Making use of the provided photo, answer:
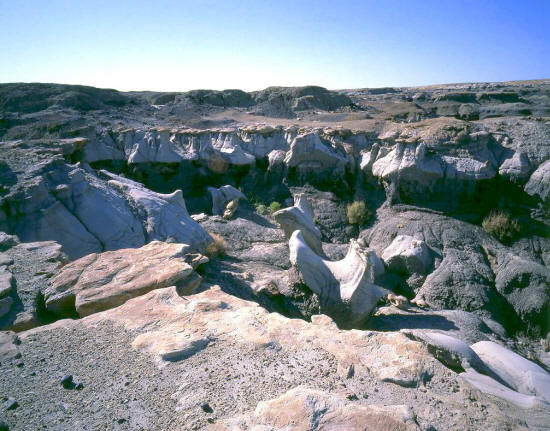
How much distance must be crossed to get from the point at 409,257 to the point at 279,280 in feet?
14.8

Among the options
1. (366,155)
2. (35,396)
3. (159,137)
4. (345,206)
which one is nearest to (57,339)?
(35,396)

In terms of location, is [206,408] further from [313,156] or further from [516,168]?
[313,156]

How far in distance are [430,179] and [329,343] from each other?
389 inches

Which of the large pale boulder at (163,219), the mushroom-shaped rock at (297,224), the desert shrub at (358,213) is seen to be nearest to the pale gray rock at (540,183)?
the desert shrub at (358,213)

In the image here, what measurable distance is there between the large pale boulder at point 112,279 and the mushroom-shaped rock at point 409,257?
6406 mm

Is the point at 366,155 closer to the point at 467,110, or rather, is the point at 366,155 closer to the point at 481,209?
the point at 481,209

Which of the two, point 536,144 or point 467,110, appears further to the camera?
point 467,110

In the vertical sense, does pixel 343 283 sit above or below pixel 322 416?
below

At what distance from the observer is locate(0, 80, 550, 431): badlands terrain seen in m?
2.03

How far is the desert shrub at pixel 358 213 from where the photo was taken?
11.7 m

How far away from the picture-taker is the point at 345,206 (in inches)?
495

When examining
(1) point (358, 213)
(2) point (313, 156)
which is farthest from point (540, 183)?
(2) point (313, 156)

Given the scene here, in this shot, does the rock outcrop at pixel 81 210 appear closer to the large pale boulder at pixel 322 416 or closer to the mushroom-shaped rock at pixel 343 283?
the mushroom-shaped rock at pixel 343 283

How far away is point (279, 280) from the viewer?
5.77 metres
